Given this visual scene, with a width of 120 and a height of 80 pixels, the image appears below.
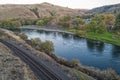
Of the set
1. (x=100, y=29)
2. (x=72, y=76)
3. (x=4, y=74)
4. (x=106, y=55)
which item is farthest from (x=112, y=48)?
(x=4, y=74)

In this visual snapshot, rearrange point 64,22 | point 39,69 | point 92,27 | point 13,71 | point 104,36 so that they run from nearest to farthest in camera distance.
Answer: point 13,71
point 39,69
point 104,36
point 92,27
point 64,22

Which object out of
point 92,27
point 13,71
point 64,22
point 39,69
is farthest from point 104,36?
point 13,71

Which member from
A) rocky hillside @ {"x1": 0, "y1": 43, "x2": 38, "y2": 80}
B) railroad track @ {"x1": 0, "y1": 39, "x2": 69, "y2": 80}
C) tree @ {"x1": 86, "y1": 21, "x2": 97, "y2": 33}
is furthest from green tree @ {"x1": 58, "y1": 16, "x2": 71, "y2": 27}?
rocky hillside @ {"x1": 0, "y1": 43, "x2": 38, "y2": 80}

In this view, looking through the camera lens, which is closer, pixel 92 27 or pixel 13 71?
pixel 13 71

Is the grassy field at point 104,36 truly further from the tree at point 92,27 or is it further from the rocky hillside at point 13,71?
the rocky hillside at point 13,71

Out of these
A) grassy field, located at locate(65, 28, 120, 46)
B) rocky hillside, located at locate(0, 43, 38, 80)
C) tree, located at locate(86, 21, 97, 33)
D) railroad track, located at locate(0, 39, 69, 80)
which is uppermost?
rocky hillside, located at locate(0, 43, 38, 80)

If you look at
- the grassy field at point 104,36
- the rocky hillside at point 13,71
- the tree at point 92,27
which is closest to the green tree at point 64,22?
the tree at point 92,27

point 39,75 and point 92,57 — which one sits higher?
point 39,75

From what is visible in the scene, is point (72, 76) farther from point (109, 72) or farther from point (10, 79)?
point (10, 79)

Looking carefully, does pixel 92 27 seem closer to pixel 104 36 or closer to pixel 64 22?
pixel 104 36

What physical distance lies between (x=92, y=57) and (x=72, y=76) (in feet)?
102

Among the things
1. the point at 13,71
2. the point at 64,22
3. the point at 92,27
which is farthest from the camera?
the point at 64,22

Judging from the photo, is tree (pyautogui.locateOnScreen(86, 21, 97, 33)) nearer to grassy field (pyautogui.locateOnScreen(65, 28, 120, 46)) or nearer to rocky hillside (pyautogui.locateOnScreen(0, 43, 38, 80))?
grassy field (pyautogui.locateOnScreen(65, 28, 120, 46))

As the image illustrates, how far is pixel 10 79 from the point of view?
41.6 m
